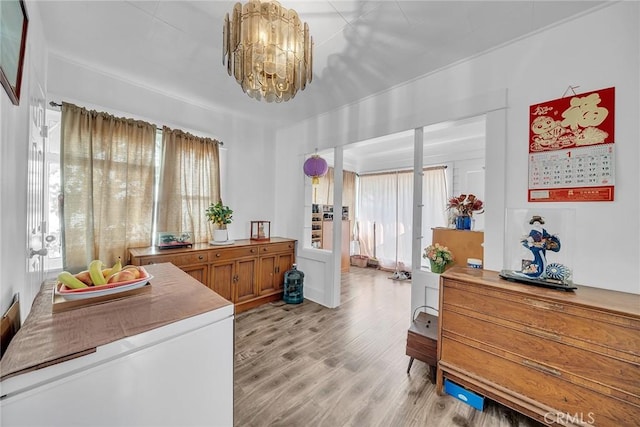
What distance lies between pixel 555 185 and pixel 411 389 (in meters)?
1.89

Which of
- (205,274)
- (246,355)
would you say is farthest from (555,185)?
(205,274)

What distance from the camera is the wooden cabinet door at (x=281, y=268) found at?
3574 mm

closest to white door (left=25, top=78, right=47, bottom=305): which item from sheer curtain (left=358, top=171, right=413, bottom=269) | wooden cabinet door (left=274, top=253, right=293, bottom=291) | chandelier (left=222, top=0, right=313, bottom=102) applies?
chandelier (left=222, top=0, right=313, bottom=102)

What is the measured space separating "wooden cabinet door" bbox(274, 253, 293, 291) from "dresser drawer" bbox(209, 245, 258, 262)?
18.0 inches

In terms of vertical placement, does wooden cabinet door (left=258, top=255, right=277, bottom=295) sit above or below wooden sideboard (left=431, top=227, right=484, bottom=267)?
below

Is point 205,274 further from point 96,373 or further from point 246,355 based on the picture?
point 96,373

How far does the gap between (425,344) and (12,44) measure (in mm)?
2977

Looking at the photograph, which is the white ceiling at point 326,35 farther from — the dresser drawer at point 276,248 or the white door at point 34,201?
the dresser drawer at point 276,248

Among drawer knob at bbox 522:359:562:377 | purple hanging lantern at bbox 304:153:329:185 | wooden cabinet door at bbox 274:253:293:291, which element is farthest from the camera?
wooden cabinet door at bbox 274:253:293:291

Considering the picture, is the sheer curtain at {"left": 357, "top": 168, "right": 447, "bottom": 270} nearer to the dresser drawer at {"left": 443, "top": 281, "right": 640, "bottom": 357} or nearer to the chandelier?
the dresser drawer at {"left": 443, "top": 281, "right": 640, "bottom": 357}

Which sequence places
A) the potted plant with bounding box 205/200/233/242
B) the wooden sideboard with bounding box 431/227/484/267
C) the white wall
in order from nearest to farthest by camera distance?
1. the white wall
2. the wooden sideboard with bounding box 431/227/484/267
3. the potted plant with bounding box 205/200/233/242

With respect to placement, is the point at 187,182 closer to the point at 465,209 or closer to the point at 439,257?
the point at 439,257

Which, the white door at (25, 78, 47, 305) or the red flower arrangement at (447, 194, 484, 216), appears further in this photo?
the red flower arrangement at (447, 194, 484, 216)

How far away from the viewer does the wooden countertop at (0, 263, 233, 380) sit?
678mm
